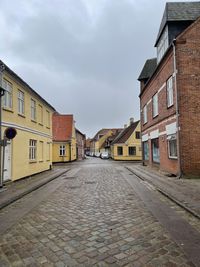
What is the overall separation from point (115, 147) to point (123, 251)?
41.3m

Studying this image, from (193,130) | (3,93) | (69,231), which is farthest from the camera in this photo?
(193,130)

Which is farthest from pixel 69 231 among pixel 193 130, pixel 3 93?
pixel 193 130

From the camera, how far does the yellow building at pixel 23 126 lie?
43.0 feet

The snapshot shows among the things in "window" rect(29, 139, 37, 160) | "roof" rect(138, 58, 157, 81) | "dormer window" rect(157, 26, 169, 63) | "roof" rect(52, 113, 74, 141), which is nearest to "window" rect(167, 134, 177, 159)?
"dormer window" rect(157, 26, 169, 63)

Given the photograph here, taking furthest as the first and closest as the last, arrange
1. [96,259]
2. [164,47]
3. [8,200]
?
[164,47] → [8,200] → [96,259]

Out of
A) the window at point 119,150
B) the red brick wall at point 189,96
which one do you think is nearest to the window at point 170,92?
the red brick wall at point 189,96

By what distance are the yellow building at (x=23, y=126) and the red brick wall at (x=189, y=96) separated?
924cm

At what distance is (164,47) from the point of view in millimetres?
17703

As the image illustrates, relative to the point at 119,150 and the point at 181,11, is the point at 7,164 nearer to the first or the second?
the point at 181,11

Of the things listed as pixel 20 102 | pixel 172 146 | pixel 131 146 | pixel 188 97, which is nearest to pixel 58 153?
pixel 131 146

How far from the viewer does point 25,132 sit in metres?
15.7

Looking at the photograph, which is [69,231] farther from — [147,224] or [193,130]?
[193,130]

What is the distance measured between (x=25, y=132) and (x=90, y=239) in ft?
39.3

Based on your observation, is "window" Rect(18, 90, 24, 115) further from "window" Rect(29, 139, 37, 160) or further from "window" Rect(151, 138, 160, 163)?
"window" Rect(151, 138, 160, 163)
